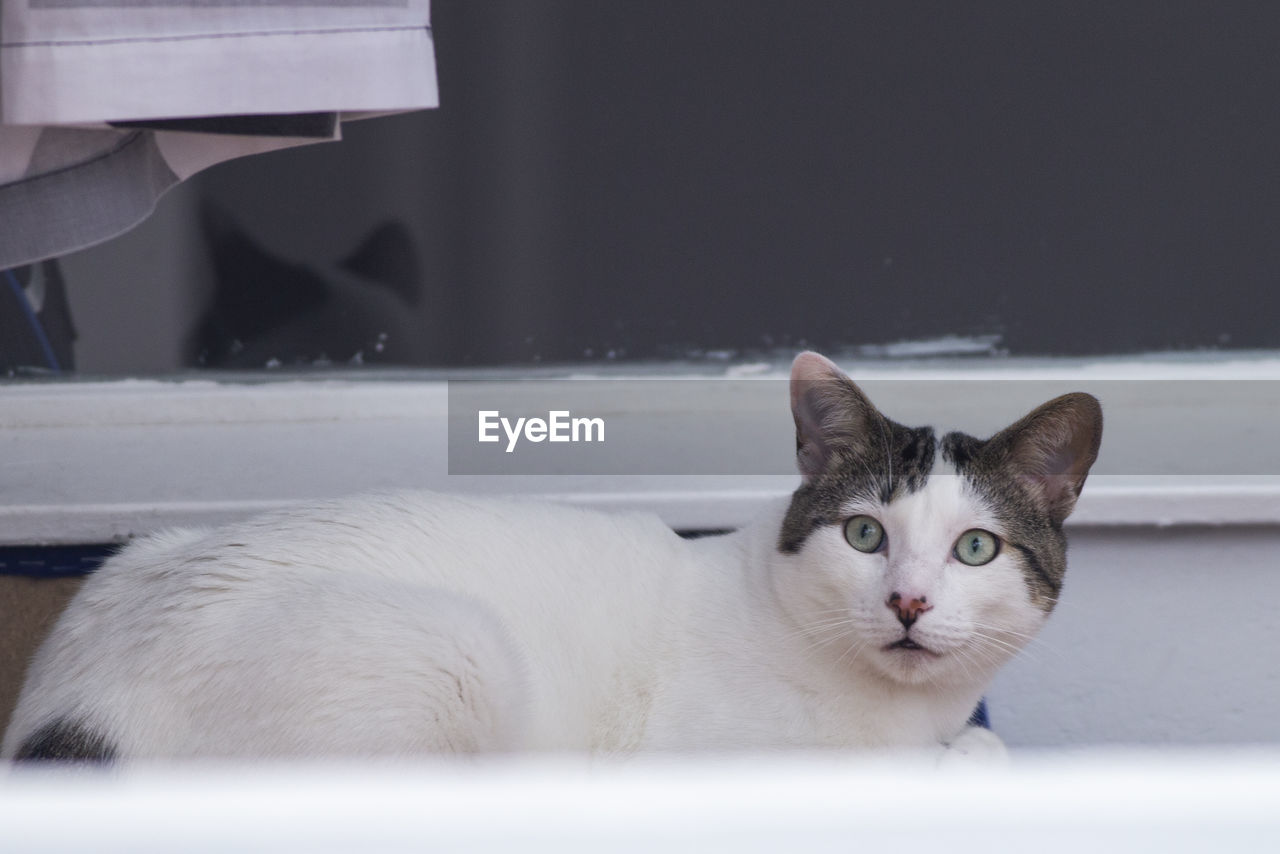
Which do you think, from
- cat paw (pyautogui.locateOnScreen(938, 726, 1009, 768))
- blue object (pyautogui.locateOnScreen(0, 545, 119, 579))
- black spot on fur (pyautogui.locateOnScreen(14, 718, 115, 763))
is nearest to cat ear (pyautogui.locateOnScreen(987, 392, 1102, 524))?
cat paw (pyautogui.locateOnScreen(938, 726, 1009, 768))

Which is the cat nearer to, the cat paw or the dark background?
the cat paw

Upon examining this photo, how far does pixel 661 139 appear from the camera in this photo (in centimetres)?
170

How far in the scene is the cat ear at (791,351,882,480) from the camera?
3.43ft

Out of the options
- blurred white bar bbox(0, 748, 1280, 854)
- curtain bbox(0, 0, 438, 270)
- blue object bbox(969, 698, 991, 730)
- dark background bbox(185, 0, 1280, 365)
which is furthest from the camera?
dark background bbox(185, 0, 1280, 365)

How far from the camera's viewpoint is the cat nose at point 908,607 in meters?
0.90

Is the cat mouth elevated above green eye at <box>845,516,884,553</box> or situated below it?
below

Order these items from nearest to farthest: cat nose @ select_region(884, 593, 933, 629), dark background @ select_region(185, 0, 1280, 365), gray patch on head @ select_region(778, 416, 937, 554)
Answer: cat nose @ select_region(884, 593, 933, 629) < gray patch on head @ select_region(778, 416, 937, 554) < dark background @ select_region(185, 0, 1280, 365)

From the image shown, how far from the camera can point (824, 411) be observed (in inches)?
42.3

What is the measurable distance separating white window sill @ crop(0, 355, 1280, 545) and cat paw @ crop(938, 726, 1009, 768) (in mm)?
469

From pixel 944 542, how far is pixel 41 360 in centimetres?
154

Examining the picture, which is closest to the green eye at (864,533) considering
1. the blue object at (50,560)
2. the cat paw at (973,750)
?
the cat paw at (973,750)

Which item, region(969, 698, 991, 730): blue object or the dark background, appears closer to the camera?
region(969, 698, 991, 730): blue object

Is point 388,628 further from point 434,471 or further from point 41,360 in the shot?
point 41,360

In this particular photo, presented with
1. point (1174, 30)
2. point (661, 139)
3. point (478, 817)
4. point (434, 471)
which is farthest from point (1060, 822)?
point (1174, 30)
